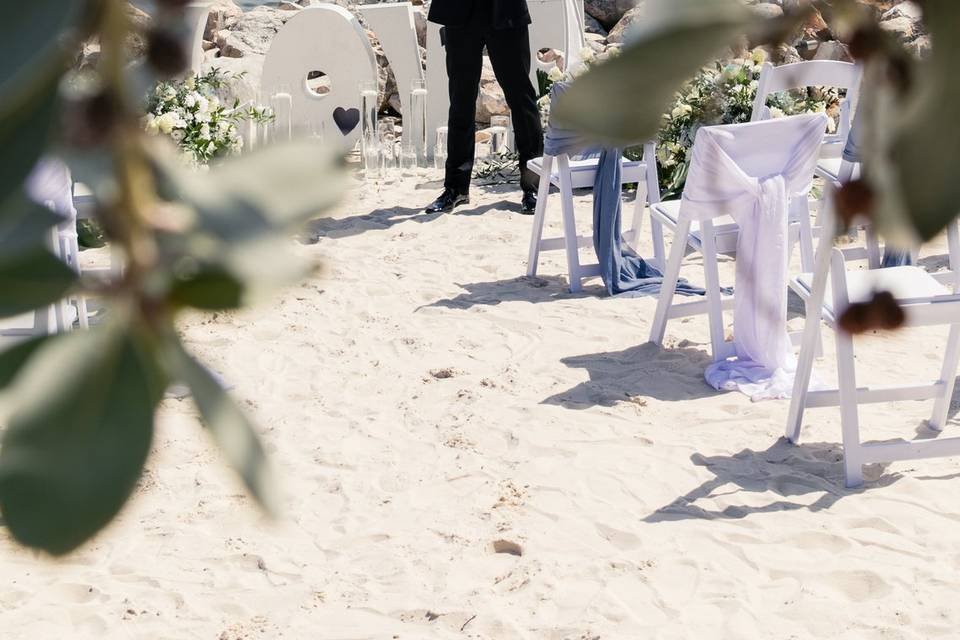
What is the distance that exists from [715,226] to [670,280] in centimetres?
25

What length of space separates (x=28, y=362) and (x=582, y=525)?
280 cm

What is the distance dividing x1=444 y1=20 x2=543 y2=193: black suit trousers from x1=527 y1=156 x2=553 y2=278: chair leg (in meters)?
0.57

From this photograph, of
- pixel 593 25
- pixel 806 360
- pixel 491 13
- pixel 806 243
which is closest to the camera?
pixel 806 360

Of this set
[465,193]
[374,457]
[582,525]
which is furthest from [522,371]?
[465,193]

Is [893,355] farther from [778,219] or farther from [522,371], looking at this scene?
[522,371]

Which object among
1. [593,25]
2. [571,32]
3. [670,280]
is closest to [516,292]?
[670,280]

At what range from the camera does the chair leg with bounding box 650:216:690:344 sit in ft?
12.9

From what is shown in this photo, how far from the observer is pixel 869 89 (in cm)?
16

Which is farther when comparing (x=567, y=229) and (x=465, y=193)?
(x=465, y=193)

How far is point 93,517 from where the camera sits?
0.16 metres

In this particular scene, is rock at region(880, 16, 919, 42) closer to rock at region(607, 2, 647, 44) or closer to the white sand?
rock at region(607, 2, 647, 44)

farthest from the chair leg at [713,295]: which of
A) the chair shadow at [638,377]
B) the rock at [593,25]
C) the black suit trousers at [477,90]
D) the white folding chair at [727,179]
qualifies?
the rock at [593,25]

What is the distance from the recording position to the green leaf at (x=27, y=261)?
17 centimetres

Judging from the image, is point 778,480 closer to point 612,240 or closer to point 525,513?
point 525,513
